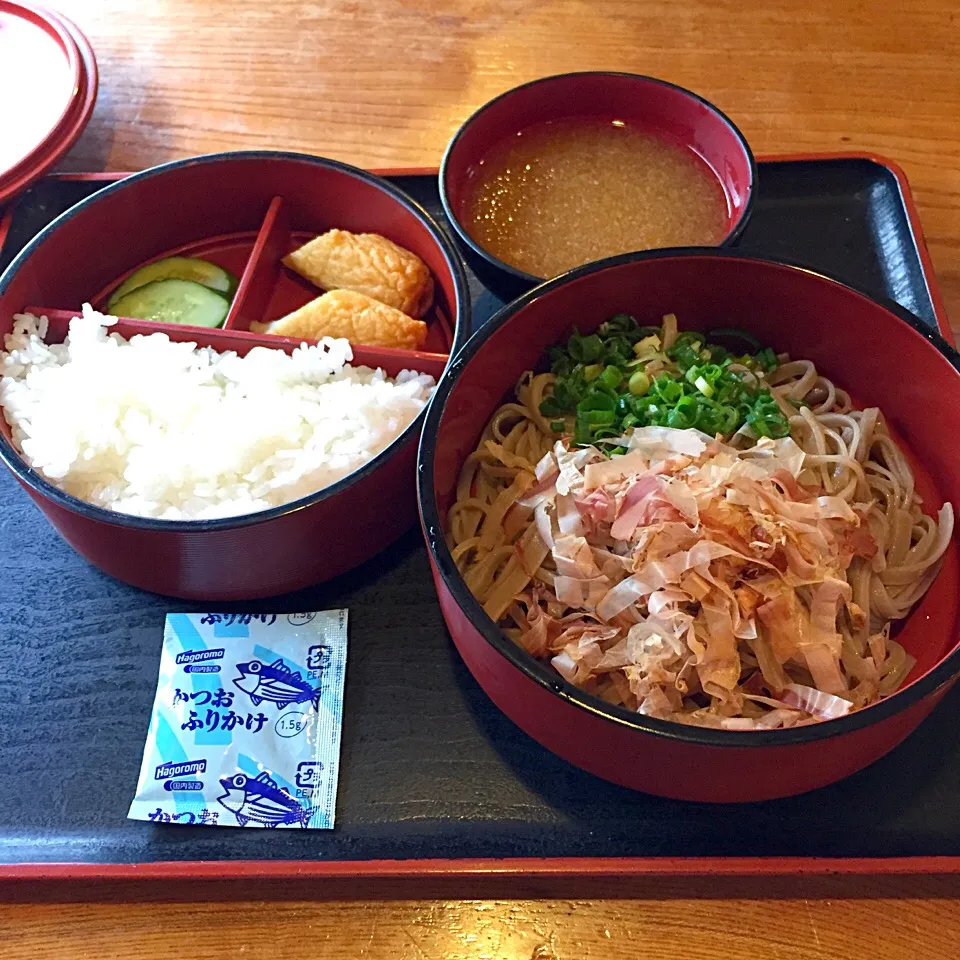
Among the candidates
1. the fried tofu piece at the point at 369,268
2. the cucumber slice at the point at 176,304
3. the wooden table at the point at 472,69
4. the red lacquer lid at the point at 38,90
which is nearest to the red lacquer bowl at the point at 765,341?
the fried tofu piece at the point at 369,268

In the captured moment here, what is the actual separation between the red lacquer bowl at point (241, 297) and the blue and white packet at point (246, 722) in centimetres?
8

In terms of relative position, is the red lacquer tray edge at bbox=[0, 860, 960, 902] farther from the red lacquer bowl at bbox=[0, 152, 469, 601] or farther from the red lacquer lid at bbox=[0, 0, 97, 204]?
the red lacquer lid at bbox=[0, 0, 97, 204]

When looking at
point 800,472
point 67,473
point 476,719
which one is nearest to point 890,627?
point 800,472

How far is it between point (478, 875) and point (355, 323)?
1.04m

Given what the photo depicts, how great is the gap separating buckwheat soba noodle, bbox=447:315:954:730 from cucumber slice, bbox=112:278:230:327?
705mm

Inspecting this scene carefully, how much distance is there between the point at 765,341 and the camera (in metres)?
1.56

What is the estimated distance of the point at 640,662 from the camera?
1.13 meters

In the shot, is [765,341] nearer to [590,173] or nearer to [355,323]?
[590,173]

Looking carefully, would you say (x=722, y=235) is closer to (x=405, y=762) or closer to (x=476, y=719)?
(x=476, y=719)

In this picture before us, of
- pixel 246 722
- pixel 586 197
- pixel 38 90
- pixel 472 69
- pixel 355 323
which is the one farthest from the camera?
pixel 472 69

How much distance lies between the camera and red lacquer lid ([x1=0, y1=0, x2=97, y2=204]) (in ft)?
6.39

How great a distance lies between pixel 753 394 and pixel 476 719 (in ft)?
2.43

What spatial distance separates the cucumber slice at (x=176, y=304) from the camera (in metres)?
1.75

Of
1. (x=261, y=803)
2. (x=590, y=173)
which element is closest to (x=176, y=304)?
(x=590, y=173)
